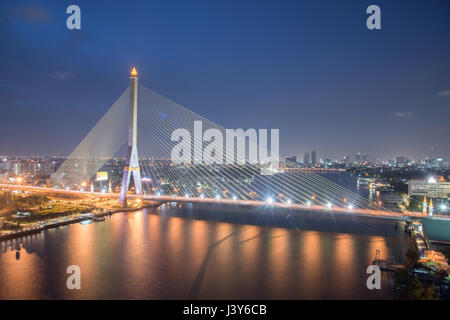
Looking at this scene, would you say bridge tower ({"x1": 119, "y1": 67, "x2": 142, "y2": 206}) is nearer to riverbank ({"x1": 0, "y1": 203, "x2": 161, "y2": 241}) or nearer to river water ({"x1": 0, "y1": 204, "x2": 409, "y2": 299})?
riverbank ({"x1": 0, "y1": 203, "x2": 161, "y2": 241})

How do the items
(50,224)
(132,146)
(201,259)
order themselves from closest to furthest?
(201,259) → (50,224) → (132,146)

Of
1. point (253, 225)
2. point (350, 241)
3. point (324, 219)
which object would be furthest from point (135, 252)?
point (324, 219)

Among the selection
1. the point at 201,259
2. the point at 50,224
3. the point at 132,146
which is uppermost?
the point at 132,146

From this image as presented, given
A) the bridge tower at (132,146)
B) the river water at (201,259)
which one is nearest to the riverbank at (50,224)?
the river water at (201,259)

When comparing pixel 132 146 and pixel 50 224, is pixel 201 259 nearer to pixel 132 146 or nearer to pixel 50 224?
pixel 50 224

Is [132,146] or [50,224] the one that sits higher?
[132,146]

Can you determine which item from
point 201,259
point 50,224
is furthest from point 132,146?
point 201,259

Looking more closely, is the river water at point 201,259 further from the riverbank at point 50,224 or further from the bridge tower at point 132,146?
the bridge tower at point 132,146

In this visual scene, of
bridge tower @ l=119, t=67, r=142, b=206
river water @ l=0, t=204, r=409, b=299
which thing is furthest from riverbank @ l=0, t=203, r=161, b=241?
bridge tower @ l=119, t=67, r=142, b=206
